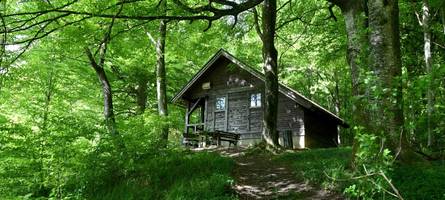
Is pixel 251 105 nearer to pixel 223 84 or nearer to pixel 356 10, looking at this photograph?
pixel 223 84

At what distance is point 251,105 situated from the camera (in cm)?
2122

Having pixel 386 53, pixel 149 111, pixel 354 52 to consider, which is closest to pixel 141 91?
pixel 149 111

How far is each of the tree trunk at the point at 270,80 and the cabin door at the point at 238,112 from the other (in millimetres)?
6703

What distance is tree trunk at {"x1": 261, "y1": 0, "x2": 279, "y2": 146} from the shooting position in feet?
45.9

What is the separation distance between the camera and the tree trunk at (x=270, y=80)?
1398 centimetres

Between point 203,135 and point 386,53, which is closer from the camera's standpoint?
point 386,53

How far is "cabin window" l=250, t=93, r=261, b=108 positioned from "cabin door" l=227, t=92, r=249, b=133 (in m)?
0.26

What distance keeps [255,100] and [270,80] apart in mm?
6511

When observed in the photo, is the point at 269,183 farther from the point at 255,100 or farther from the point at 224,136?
the point at 255,100

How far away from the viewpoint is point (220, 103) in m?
22.8

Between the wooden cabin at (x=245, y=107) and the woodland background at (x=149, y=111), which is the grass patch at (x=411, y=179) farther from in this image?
the wooden cabin at (x=245, y=107)

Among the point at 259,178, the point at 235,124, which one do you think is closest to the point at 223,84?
the point at 235,124

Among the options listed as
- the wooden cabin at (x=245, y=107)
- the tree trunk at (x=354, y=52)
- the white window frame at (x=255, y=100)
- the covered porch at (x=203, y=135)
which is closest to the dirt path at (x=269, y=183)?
the tree trunk at (x=354, y=52)

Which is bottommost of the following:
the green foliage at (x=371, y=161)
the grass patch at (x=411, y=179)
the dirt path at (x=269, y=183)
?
the dirt path at (x=269, y=183)
